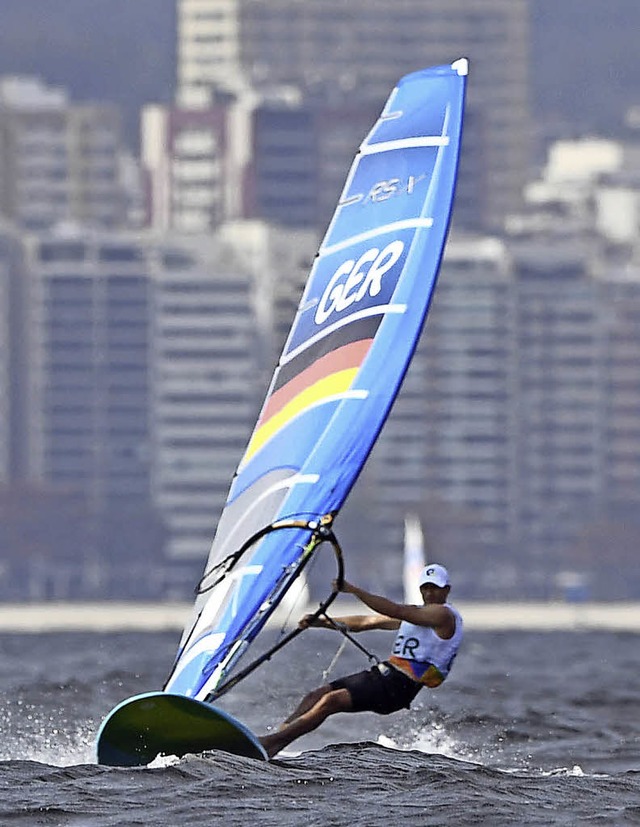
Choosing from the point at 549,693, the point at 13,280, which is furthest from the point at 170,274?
→ the point at 549,693

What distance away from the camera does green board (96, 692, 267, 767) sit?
1288 centimetres

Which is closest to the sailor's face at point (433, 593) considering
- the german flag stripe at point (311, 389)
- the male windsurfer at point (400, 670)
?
the male windsurfer at point (400, 670)

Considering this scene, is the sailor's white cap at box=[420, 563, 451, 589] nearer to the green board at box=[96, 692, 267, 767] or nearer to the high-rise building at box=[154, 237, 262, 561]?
the green board at box=[96, 692, 267, 767]

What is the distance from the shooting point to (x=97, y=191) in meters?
149

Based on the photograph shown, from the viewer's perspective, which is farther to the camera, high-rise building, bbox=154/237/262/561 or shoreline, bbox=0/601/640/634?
high-rise building, bbox=154/237/262/561

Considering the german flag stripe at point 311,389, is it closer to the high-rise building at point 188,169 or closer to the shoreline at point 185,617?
the shoreline at point 185,617

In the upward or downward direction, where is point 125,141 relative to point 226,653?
upward

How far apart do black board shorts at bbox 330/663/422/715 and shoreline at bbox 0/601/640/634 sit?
68101 millimetres

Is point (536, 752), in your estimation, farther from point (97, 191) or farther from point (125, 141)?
point (125, 141)

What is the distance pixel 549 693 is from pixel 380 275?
33.8 feet

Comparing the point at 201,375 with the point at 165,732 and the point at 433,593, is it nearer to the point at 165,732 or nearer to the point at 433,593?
the point at 433,593

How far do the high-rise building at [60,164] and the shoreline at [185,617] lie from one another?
5107 centimetres

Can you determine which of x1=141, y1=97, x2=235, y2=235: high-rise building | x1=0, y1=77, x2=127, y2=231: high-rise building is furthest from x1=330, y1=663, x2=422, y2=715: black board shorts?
x1=0, y1=77, x2=127, y2=231: high-rise building

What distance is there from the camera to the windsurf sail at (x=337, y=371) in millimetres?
13445
